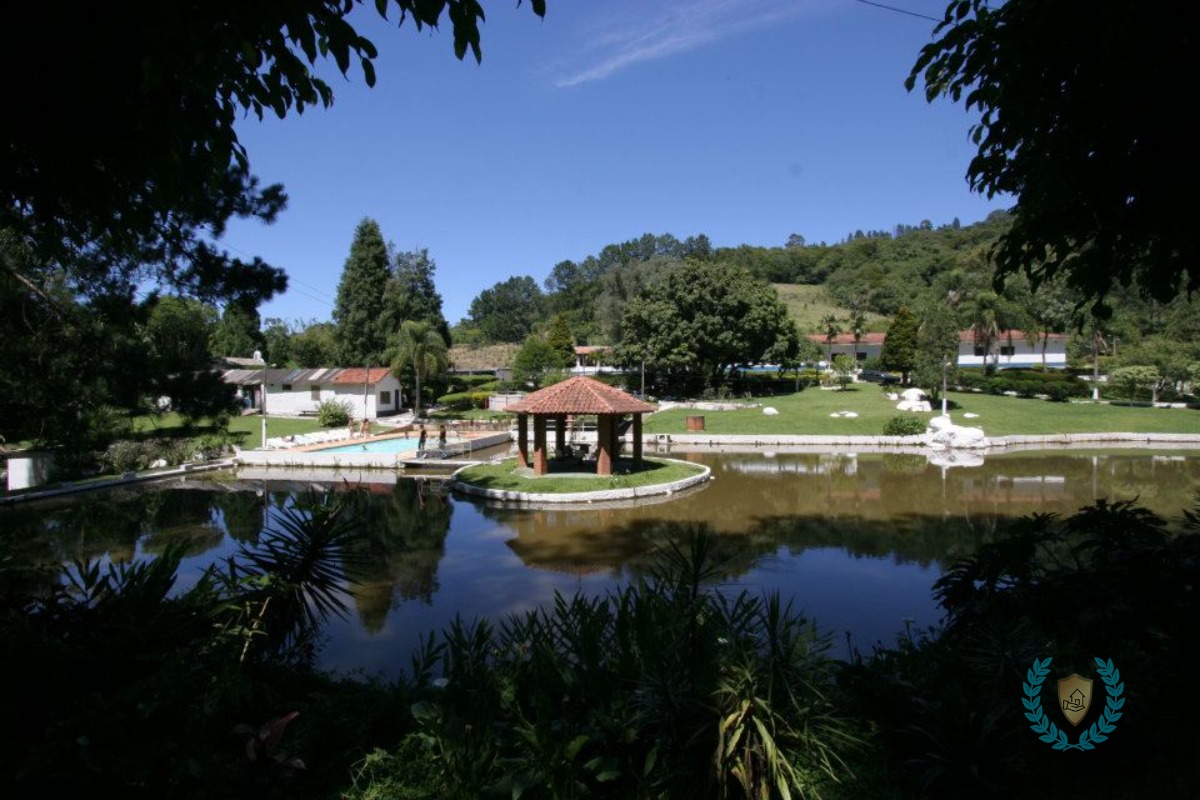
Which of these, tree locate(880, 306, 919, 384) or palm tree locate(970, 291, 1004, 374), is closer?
palm tree locate(970, 291, 1004, 374)

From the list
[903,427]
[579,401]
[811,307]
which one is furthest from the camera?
[811,307]

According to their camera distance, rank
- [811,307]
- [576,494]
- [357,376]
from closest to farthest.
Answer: [576,494], [357,376], [811,307]

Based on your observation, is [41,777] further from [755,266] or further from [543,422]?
[755,266]

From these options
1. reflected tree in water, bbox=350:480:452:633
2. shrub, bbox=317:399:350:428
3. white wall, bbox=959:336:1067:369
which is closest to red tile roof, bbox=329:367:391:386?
shrub, bbox=317:399:350:428

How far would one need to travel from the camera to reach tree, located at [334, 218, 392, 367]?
50.2 meters

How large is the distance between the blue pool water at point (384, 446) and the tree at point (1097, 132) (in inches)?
1024

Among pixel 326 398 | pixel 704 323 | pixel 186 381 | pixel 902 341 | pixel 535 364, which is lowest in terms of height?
pixel 326 398

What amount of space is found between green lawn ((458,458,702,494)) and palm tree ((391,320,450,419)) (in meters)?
18.5

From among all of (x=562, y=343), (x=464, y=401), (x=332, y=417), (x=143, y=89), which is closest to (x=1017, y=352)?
(x=562, y=343)

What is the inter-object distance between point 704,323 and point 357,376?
21861mm

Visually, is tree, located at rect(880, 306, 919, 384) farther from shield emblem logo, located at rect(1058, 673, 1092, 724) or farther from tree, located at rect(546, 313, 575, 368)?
shield emblem logo, located at rect(1058, 673, 1092, 724)

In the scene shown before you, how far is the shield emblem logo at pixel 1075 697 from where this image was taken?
3.59m

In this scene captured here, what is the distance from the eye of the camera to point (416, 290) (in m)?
53.8

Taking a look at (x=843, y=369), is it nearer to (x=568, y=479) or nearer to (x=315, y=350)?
(x=568, y=479)
